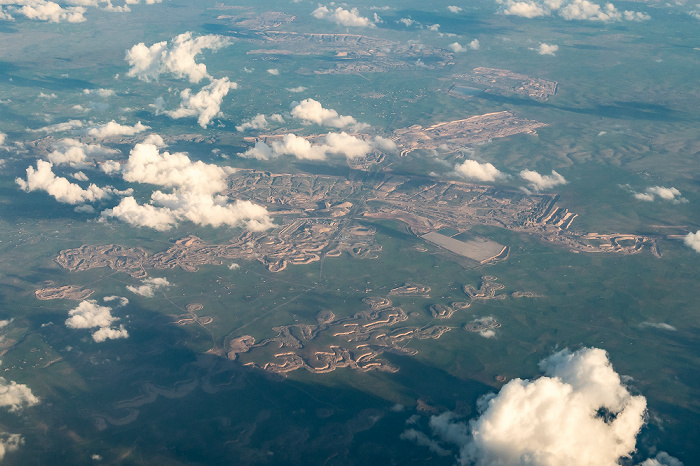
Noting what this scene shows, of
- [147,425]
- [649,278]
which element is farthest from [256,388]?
[649,278]

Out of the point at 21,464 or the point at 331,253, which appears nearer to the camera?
the point at 21,464

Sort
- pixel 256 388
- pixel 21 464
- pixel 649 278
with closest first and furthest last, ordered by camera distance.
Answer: pixel 21 464, pixel 256 388, pixel 649 278

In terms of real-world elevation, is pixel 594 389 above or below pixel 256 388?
above

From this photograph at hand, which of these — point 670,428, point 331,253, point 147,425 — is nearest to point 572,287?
point 670,428

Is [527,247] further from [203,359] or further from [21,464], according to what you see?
[21,464]

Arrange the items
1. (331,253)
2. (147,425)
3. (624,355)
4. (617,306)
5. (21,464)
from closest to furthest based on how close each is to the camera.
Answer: (21,464) < (147,425) < (624,355) < (617,306) < (331,253)

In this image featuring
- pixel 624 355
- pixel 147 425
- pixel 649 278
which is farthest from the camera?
pixel 649 278

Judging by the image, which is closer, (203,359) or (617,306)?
(203,359)

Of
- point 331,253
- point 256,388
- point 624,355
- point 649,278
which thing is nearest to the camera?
point 256,388

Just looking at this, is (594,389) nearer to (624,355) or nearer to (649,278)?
(624,355)
